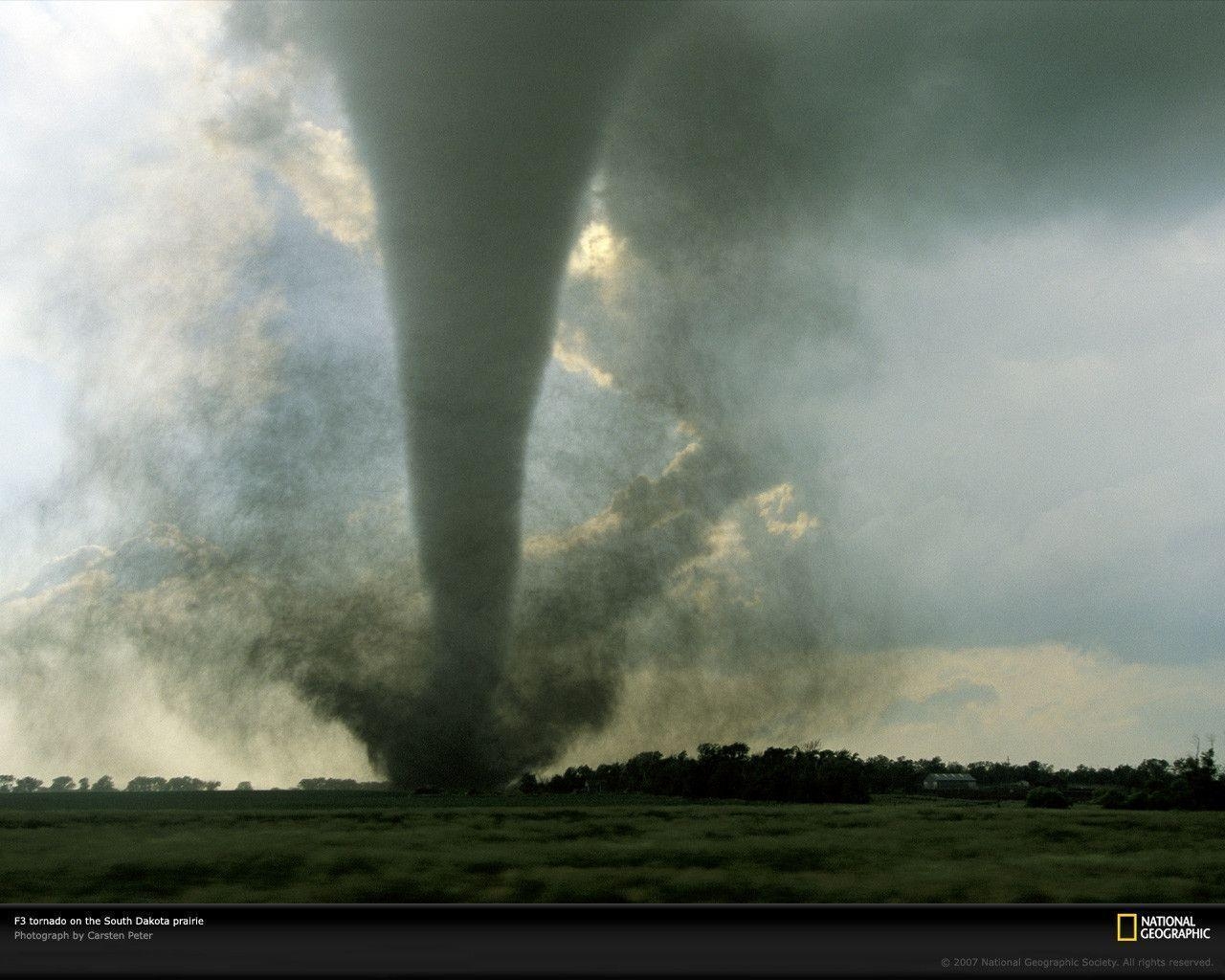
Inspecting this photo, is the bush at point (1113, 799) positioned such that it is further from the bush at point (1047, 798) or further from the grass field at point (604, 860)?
the grass field at point (604, 860)

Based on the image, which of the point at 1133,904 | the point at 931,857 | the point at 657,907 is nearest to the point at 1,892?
the point at 657,907

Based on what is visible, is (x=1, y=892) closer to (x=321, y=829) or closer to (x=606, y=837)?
(x=321, y=829)

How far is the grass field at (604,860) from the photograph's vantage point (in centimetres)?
2478

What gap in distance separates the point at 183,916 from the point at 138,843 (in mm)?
8174

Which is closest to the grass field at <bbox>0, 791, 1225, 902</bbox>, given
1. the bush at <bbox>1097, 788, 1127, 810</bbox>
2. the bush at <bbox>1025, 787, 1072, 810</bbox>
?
the bush at <bbox>1097, 788, 1127, 810</bbox>

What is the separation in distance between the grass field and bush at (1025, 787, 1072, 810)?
1723cm

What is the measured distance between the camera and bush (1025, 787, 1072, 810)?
53.2 m

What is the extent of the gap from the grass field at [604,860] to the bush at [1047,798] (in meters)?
17.2

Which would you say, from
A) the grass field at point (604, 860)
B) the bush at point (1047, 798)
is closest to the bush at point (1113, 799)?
the bush at point (1047, 798)

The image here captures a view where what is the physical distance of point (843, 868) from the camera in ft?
88.9

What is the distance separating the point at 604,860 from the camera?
1097 inches

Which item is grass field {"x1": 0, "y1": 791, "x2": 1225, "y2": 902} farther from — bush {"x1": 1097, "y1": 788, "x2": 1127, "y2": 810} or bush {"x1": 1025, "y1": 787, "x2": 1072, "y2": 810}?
bush {"x1": 1025, "y1": 787, "x2": 1072, "y2": 810}

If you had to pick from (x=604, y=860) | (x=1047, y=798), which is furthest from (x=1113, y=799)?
(x=604, y=860)

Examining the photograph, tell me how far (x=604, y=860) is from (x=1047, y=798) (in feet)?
121
